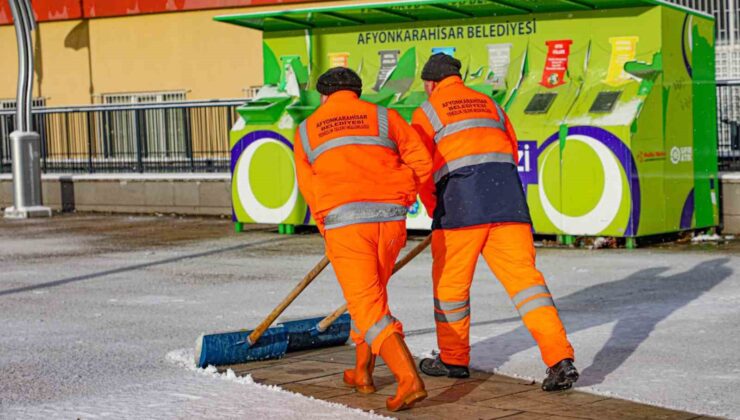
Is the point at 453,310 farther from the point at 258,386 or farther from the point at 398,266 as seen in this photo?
the point at 258,386

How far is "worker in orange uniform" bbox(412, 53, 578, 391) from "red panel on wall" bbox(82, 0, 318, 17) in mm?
18056

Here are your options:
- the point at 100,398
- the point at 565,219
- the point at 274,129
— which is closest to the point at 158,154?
the point at 274,129

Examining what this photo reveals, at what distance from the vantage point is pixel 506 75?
15.3 metres

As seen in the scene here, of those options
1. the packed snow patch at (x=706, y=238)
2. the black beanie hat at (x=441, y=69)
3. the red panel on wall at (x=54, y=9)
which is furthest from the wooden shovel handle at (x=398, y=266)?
the red panel on wall at (x=54, y=9)

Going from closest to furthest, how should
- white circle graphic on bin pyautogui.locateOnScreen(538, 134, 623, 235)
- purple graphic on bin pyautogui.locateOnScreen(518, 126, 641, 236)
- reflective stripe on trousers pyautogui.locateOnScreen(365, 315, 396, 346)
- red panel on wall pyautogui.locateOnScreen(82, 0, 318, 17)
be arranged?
reflective stripe on trousers pyautogui.locateOnScreen(365, 315, 396, 346), purple graphic on bin pyautogui.locateOnScreen(518, 126, 641, 236), white circle graphic on bin pyautogui.locateOnScreen(538, 134, 623, 235), red panel on wall pyautogui.locateOnScreen(82, 0, 318, 17)

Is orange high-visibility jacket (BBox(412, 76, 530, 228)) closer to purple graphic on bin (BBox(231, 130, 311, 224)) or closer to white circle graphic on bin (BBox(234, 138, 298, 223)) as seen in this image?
purple graphic on bin (BBox(231, 130, 311, 224))

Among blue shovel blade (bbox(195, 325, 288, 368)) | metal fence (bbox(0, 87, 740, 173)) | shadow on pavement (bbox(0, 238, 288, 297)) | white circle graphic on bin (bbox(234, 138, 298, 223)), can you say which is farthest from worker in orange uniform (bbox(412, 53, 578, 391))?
metal fence (bbox(0, 87, 740, 173))

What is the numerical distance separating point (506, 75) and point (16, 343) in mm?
7717

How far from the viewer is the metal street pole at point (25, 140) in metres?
19.5

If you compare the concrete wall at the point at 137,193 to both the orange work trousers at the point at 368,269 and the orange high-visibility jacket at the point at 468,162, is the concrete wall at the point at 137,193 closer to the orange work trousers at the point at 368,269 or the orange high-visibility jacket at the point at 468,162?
the orange high-visibility jacket at the point at 468,162

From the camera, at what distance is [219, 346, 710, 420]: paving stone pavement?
256 inches

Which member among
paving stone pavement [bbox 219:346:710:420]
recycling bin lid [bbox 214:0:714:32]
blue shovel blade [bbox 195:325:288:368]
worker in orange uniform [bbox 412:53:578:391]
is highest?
recycling bin lid [bbox 214:0:714:32]

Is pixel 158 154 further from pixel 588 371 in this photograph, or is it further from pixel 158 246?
pixel 588 371

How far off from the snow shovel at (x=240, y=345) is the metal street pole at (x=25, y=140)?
485 inches
